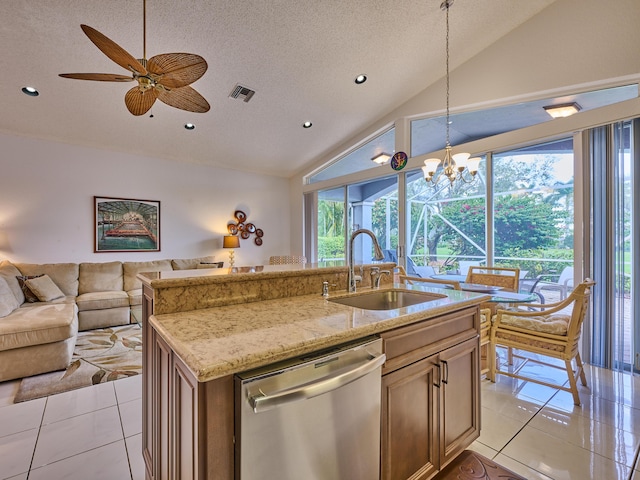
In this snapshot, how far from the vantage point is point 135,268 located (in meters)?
4.95

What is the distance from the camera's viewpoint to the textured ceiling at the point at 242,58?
2809 millimetres

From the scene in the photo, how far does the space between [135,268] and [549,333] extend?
5.50 m

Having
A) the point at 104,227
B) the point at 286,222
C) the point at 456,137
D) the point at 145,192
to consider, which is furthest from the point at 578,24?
the point at 104,227

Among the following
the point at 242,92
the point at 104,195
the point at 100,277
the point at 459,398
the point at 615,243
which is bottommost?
the point at 459,398

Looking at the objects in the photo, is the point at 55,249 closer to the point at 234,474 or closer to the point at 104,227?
the point at 104,227

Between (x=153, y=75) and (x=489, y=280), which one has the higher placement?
(x=153, y=75)

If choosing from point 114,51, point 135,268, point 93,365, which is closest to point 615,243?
point 114,51

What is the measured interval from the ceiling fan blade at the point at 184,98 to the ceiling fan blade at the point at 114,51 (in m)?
0.31

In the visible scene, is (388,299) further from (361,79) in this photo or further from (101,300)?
(101,300)

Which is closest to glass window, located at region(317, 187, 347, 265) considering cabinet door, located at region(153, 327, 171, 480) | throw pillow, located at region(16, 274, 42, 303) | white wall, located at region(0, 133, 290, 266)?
white wall, located at region(0, 133, 290, 266)

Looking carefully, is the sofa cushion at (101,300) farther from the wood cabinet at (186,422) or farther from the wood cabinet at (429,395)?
the wood cabinet at (429,395)

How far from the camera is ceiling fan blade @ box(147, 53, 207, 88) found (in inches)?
80.7

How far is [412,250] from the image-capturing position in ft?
15.5

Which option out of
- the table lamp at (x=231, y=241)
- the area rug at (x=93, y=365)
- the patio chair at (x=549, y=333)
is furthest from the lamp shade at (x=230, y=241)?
the patio chair at (x=549, y=333)
